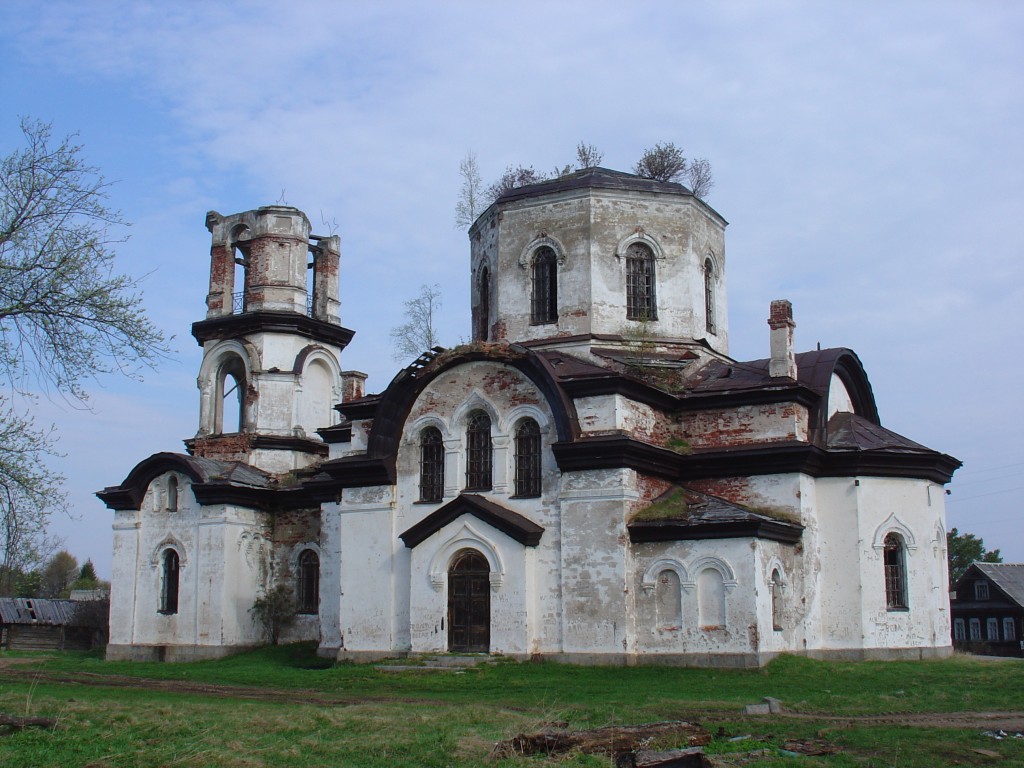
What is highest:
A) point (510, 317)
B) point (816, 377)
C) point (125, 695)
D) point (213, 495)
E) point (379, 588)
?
point (510, 317)

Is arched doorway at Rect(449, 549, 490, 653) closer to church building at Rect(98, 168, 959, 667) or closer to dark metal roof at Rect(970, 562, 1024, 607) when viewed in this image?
church building at Rect(98, 168, 959, 667)

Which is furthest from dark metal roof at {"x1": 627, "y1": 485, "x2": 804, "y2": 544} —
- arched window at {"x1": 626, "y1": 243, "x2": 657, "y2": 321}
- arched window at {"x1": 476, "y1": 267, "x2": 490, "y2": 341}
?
arched window at {"x1": 476, "y1": 267, "x2": 490, "y2": 341}

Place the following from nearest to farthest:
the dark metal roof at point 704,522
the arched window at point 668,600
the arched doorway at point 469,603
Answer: the dark metal roof at point 704,522 < the arched window at point 668,600 < the arched doorway at point 469,603

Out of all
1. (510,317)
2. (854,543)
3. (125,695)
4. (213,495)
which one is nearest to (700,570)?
(854,543)

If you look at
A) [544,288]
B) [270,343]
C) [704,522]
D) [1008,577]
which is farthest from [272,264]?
[1008,577]

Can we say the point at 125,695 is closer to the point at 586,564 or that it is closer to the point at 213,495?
the point at 586,564

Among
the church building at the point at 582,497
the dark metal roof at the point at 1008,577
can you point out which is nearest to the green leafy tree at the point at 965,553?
the dark metal roof at the point at 1008,577

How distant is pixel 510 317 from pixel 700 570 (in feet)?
24.6

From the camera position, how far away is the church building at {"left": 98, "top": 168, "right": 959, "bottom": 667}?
19109 mm

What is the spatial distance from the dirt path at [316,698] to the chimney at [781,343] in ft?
31.0

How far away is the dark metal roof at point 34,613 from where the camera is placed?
110 ft

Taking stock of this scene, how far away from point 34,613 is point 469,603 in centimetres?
1977

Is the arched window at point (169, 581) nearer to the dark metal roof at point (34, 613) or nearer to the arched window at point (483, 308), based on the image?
the arched window at point (483, 308)

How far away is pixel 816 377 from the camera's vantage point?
2178 cm
